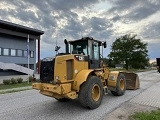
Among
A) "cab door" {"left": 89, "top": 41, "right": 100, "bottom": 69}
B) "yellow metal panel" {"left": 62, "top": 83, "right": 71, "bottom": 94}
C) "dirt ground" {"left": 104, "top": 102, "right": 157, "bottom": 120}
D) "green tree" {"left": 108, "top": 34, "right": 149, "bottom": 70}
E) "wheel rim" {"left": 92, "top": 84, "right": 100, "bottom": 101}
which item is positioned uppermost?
"green tree" {"left": 108, "top": 34, "right": 149, "bottom": 70}

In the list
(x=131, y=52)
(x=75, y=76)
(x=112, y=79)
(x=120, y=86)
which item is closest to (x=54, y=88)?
(x=75, y=76)

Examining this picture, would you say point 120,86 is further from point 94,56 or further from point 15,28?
point 15,28

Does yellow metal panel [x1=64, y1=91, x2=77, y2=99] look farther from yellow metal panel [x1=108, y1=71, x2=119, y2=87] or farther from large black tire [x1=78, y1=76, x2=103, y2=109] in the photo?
yellow metal panel [x1=108, y1=71, x2=119, y2=87]

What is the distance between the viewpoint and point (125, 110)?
23.2ft

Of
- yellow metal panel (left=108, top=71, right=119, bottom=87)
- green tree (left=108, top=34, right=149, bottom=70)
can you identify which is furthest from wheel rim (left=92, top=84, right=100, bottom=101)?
green tree (left=108, top=34, right=149, bottom=70)

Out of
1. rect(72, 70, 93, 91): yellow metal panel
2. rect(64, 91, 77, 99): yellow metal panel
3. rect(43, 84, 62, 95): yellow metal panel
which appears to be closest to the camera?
rect(43, 84, 62, 95): yellow metal panel

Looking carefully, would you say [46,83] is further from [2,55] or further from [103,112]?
[2,55]

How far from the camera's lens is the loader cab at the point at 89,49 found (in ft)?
26.8

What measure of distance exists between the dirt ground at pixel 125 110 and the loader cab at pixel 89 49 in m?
2.04

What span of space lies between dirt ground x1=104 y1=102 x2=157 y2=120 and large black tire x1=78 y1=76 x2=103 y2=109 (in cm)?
83

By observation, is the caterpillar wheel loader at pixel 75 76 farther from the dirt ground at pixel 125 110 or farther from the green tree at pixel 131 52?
the green tree at pixel 131 52

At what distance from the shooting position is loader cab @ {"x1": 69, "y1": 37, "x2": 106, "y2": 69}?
8.18 meters

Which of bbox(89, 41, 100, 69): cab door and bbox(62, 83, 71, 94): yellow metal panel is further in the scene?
bbox(89, 41, 100, 69): cab door

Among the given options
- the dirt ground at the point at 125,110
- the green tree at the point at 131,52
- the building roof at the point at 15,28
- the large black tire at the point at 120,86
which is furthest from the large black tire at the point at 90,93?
the green tree at the point at 131,52
